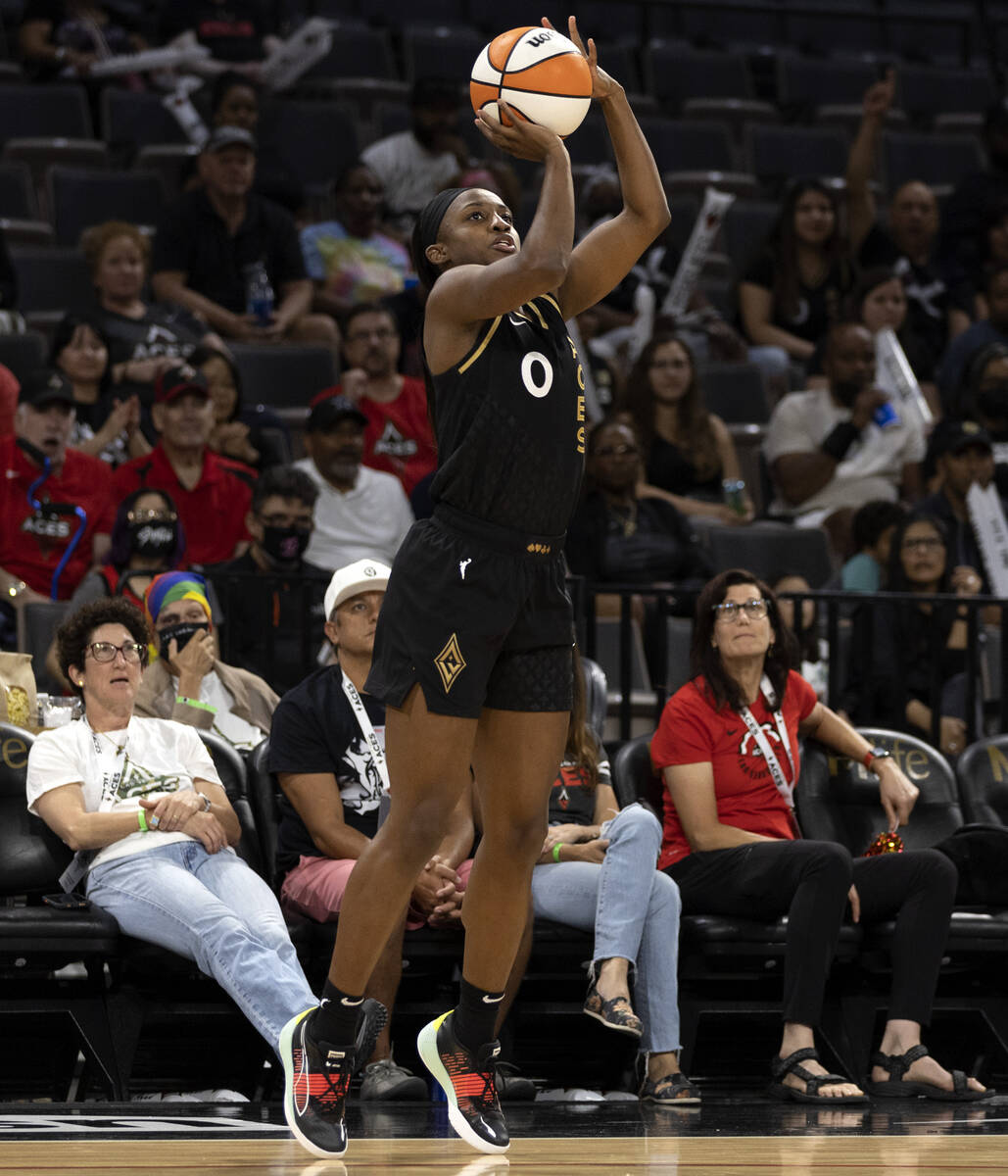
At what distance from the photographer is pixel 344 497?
735cm

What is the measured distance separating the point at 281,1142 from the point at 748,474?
593cm

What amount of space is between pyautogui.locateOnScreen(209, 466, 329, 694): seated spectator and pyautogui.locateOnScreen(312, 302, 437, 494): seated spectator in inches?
52.7

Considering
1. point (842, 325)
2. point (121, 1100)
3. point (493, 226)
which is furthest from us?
point (842, 325)

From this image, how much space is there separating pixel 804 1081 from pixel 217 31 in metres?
7.87

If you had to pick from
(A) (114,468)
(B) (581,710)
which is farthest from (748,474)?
(B) (581,710)

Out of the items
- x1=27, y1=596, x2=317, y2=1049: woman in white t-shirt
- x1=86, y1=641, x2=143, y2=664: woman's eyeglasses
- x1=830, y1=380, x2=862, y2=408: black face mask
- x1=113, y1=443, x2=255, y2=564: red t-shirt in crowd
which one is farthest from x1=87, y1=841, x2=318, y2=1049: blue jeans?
x1=830, y1=380, x2=862, y2=408: black face mask

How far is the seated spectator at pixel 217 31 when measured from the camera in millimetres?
10531

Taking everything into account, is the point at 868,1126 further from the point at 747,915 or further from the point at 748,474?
the point at 748,474

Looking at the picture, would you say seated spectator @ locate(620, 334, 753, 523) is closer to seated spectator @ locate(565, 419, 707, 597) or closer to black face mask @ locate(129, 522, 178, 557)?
seated spectator @ locate(565, 419, 707, 597)

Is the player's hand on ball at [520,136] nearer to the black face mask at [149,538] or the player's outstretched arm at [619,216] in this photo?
the player's outstretched arm at [619,216]

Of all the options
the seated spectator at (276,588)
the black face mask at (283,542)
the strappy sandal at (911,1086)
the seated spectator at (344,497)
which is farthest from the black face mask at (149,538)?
the strappy sandal at (911,1086)

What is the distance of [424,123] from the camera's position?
987 centimetres

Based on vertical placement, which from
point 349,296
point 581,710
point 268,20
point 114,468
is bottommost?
point 581,710

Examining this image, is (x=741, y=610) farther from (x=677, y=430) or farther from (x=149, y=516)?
(x=677, y=430)
